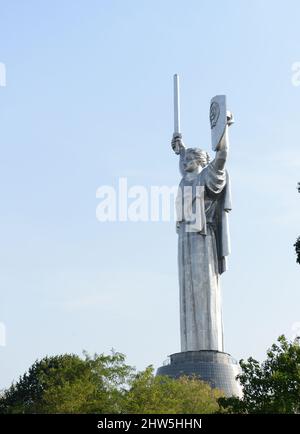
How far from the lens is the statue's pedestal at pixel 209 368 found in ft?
132

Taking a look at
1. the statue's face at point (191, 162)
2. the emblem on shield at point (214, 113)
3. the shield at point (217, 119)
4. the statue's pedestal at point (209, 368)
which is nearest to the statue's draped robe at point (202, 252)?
the statue's face at point (191, 162)

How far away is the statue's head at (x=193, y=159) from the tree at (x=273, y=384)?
Result: 21971 millimetres

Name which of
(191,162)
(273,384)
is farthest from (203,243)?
(273,384)

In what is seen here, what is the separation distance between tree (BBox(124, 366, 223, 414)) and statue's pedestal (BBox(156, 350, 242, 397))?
4619 mm

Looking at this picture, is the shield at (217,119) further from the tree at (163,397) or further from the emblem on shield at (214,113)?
the tree at (163,397)

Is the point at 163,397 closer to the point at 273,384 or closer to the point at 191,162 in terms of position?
the point at 273,384

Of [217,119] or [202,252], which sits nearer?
[217,119]

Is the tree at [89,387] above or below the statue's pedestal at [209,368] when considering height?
below

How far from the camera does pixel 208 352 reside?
138 feet

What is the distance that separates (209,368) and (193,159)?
1259 centimetres

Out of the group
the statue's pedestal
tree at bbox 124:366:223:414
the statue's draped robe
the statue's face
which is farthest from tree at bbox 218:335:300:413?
the statue's face

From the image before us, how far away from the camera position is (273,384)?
23.5 meters
